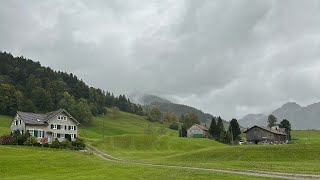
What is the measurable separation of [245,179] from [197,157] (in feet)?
125

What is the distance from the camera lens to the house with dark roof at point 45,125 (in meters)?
110

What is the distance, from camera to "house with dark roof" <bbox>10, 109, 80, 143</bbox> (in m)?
110

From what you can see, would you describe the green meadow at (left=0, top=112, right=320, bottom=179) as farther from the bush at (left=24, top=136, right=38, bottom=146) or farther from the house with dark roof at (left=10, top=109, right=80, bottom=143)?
the house with dark roof at (left=10, top=109, right=80, bottom=143)

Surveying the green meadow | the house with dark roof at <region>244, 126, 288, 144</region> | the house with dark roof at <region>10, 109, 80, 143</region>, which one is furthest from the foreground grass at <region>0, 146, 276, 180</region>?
the house with dark roof at <region>244, 126, 288, 144</region>

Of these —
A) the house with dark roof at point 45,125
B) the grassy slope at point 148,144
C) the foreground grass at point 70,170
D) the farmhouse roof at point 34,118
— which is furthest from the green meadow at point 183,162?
the grassy slope at point 148,144

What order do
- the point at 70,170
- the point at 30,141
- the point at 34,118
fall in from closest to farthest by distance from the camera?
the point at 70,170
the point at 30,141
the point at 34,118

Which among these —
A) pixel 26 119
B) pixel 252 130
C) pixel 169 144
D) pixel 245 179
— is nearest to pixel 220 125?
pixel 252 130

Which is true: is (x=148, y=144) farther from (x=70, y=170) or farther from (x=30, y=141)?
(x=70, y=170)

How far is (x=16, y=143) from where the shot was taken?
9556 centimetres

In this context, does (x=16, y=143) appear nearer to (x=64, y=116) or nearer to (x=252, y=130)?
(x=64, y=116)

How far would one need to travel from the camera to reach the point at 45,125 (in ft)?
375

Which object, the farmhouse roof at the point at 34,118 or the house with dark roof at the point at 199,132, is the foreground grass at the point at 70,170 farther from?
the house with dark roof at the point at 199,132

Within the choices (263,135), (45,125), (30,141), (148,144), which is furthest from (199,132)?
(30,141)

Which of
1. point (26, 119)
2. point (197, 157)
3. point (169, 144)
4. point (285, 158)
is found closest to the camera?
point (285, 158)
